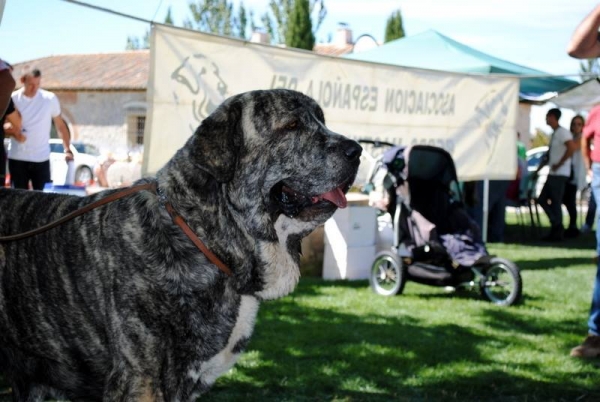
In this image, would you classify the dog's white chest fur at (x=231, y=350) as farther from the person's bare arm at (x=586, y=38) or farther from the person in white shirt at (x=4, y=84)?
the person's bare arm at (x=586, y=38)

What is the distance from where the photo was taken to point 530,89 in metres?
15.2

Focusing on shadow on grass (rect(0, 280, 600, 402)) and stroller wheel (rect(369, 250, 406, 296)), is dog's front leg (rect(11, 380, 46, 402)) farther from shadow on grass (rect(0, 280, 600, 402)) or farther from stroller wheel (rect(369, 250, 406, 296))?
stroller wheel (rect(369, 250, 406, 296))

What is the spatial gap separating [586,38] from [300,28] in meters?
36.0

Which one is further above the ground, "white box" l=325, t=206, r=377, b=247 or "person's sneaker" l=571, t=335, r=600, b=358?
"white box" l=325, t=206, r=377, b=247

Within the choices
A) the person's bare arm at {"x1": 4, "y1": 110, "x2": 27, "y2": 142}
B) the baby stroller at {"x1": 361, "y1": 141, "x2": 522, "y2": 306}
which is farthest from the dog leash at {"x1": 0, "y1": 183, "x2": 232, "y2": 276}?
the baby stroller at {"x1": 361, "y1": 141, "x2": 522, "y2": 306}

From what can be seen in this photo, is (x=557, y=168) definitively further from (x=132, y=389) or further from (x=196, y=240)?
(x=132, y=389)

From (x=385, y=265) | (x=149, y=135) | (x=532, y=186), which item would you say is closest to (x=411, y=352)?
(x=385, y=265)

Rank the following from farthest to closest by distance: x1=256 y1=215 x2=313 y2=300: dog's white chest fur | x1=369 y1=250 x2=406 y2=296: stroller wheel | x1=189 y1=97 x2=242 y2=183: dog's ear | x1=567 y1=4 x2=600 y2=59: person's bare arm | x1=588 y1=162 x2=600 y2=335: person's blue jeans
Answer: x1=369 y1=250 x2=406 y2=296: stroller wheel → x1=588 y1=162 x2=600 y2=335: person's blue jeans → x1=567 y1=4 x2=600 y2=59: person's bare arm → x1=256 y1=215 x2=313 y2=300: dog's white chest fur → x1=189 y1=97 x2=242 y2=183: dog's ear

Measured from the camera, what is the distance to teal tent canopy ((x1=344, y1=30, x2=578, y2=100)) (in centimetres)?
1434

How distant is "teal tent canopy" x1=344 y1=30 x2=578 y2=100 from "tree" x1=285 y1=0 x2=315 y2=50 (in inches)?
939

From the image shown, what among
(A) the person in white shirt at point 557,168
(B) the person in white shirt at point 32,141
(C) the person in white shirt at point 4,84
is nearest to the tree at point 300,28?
(A) the person in white shirt at point 557,168

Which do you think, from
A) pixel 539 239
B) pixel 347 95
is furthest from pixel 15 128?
pixel 539 239

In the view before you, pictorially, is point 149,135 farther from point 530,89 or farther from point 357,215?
point 530,89

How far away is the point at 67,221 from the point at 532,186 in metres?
15.2
